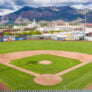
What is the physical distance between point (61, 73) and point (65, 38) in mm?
52945

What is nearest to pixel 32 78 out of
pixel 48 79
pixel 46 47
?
pixel 48 79

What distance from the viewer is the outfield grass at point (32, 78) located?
1961 centimetres

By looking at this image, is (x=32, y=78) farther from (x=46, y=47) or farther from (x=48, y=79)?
(x=46, y=47)

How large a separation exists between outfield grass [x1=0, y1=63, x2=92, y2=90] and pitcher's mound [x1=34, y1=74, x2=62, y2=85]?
73cm

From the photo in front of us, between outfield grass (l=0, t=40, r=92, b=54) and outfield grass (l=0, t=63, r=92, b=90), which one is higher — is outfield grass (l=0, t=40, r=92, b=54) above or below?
above

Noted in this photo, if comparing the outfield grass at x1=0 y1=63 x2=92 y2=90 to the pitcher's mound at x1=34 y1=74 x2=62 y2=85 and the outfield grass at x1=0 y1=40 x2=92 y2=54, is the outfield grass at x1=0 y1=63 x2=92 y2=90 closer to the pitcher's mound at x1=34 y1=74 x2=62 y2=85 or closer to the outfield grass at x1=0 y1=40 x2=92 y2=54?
the pitcher's mound at x1=34 y1=74 x2=62 y2=85

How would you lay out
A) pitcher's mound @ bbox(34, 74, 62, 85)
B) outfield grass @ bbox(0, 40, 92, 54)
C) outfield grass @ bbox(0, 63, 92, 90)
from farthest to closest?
outfield grass @ bbox(0, 40, 92, 54)
pitcher's mound @ bbox(34, 74, 62, 85)
outfield grass @ bbox(0, 63, 92, 90)

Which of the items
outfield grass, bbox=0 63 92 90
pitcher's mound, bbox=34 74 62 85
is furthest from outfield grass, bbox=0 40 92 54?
pitcher's mound, bbox=34 74 62 85

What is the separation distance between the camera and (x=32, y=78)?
22484mm

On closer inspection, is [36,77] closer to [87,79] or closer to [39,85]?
[39,85]

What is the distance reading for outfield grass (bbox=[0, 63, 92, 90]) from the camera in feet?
64.3

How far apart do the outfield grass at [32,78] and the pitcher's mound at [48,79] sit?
729mm

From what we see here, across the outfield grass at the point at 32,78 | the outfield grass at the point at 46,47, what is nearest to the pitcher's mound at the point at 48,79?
the outfield grass at the point at 32,78

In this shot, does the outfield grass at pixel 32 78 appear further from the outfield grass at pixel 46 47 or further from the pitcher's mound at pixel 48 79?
the outfield grass at pixel 46 47
